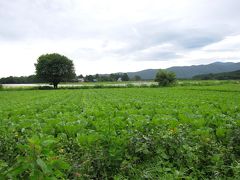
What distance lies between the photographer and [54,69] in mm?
69375

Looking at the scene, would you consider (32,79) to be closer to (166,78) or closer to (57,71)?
(57,71)

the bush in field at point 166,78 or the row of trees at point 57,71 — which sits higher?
the row of trees at point 57,71

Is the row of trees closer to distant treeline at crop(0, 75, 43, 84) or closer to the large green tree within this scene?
Answer: the large green tree

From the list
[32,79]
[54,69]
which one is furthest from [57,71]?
[32,79]

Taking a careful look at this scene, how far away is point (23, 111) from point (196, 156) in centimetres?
1041

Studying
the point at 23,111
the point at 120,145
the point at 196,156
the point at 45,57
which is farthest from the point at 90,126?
the point at 45,57

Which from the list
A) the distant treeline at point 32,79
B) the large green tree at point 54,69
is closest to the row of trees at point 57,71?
the large green tree at point 54,69

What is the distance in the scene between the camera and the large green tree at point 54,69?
69438 mm

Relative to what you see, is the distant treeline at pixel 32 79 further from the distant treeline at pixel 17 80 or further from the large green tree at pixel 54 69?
the large green tree at pixel 54 69

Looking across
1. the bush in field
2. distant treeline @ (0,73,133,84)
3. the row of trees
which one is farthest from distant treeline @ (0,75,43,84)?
the bush in field

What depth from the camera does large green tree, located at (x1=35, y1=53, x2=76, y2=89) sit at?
6944 centimetres

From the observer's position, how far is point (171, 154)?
14.5 feet

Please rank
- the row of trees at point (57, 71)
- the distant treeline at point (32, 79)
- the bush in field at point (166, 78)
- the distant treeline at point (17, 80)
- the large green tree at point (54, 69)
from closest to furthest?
1. the bush in field at point (166, 78)
2. the row of trees at point (57, 71)
3. the large green tree at point (54, 69)
4. the distant treeline at point (17, 80)
5. the distant treeline at point (32, 79)

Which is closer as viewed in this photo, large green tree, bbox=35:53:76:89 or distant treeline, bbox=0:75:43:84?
large green tree, bbox=35:53:76:89
